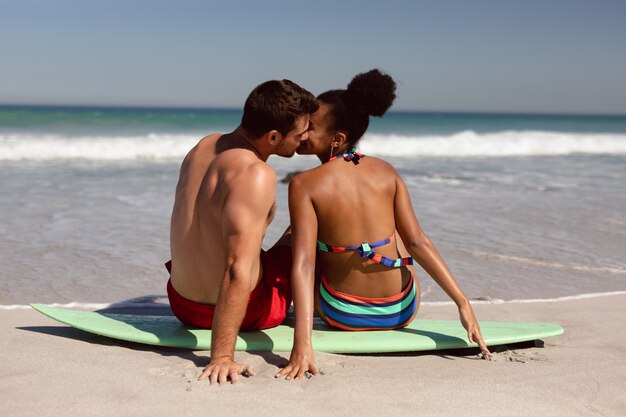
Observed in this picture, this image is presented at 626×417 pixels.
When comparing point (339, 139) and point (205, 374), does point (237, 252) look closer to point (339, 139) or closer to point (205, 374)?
point (205, 374)

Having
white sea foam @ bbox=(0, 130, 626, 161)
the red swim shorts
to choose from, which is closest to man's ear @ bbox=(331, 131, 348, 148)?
the red swim shorts

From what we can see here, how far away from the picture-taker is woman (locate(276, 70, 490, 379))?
3412mm

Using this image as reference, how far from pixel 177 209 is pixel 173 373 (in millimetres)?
735

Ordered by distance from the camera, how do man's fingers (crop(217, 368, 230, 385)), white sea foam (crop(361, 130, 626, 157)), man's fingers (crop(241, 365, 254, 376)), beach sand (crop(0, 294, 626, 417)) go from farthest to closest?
1. white sea foam (crop(361, 130, 626, 157))
2. man's fingers (crop(241, 365, 254, 376))
3. man's fingers (crop(217, 368, 230, 385))
4. beach sand (crop(0, 294, 626, 417))

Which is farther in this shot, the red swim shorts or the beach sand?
the red swim shorts

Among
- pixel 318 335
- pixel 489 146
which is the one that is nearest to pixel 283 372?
pixel 318 335

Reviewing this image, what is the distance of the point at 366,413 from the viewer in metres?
2.66

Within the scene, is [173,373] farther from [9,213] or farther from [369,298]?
[9,213]

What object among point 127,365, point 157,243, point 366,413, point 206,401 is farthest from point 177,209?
point 157,243

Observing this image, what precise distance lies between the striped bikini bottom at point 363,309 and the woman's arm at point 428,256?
27 cm

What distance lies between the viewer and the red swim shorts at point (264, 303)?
3.54 meters

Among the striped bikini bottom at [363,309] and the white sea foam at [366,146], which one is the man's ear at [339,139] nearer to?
the striped bikini bottom at [363,309]

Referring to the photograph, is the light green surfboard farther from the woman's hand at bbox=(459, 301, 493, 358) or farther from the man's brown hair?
the man's brown hair

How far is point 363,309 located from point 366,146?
71.6ft
